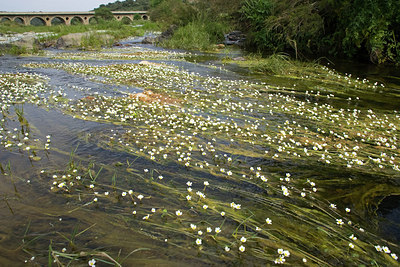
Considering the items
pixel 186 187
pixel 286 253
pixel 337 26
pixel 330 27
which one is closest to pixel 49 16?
pixel 330 27

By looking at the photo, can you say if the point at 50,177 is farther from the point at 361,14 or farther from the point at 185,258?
the point at 361,14

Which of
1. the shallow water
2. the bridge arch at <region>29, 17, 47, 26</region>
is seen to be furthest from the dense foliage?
the bridge arch at <region>29, 17, 47, 26</region>

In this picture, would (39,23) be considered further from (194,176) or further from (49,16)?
(194,176)

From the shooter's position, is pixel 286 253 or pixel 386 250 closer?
pixel 286 253

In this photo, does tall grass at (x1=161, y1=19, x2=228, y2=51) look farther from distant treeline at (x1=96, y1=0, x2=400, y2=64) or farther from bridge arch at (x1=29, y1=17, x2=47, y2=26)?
bridge arch at (x1=29, y1=17, x2=47, y2=26)

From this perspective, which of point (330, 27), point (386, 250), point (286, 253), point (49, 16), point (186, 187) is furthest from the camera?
point (49, 16)

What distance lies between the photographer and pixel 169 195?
413 centimetres

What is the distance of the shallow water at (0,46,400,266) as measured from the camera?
3184 millimetres

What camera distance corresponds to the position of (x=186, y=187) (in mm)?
4379

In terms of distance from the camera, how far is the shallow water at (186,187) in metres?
3.18

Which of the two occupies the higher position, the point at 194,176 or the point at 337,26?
the point at 337,26

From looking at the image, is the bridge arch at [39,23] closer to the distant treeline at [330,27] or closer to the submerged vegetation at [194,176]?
the distant treeline at [330,27]

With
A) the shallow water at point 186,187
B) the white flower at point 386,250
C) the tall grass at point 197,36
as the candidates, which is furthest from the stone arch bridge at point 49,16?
the white flower at point 386,250

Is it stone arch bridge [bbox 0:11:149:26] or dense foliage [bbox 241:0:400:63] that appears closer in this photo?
dense foliage [bbox 241:0:400:63]
